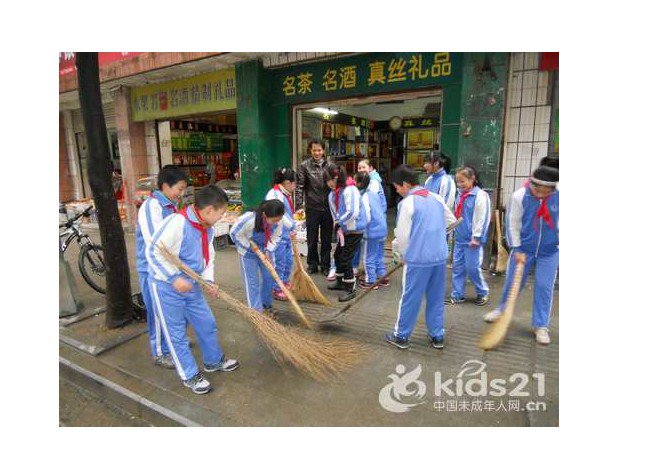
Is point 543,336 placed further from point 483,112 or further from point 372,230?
point 483,112

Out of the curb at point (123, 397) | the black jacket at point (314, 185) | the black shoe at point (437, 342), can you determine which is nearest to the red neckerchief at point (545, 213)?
the black shoe at point (437, 342)

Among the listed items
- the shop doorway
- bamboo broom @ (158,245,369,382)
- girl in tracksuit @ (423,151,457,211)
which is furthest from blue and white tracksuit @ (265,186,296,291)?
the shop doorway

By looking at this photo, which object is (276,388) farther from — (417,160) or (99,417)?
(417,160)

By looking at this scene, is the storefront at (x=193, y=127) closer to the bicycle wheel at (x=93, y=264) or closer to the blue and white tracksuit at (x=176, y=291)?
the bicycle wheel at (x=93, y=264)

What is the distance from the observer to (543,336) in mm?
3369

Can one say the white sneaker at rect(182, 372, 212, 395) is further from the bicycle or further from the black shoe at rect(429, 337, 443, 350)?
the bicycle

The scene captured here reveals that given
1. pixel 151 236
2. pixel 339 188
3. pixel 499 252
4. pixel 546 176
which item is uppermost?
pixel 546 176

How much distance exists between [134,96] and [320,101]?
183 inches

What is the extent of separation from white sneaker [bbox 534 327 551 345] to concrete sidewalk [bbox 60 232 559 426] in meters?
0.06

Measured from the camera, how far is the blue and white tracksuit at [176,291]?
2.61 m

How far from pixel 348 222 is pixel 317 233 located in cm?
107

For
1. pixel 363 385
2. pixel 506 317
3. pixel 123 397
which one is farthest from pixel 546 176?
pixel 123 397

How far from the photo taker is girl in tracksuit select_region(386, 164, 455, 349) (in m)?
3.03

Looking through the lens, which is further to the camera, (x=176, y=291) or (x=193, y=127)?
(x=193, y=127)
